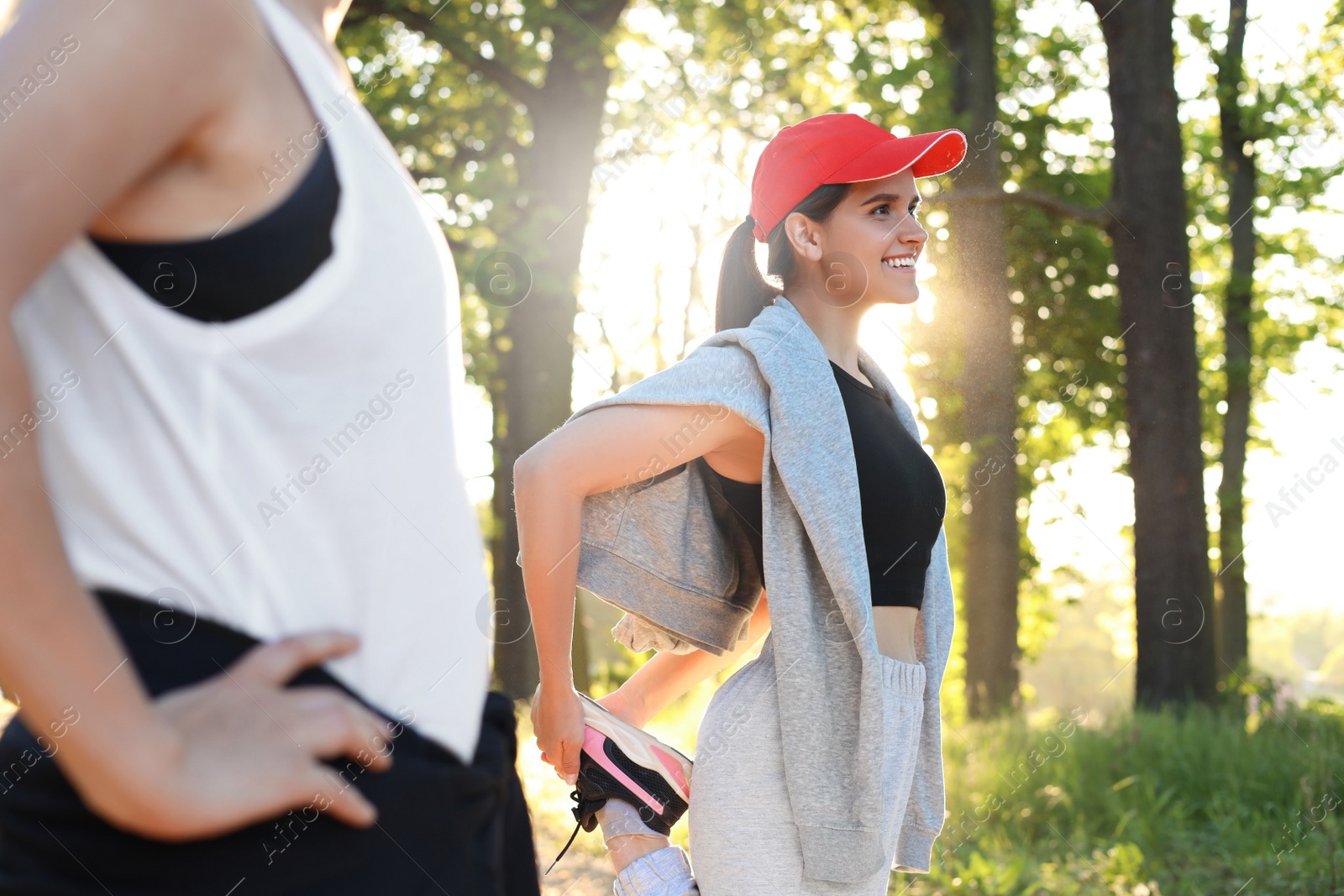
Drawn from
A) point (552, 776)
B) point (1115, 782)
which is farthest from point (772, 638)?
point (552, 776)

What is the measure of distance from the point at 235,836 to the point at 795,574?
61.1 inches

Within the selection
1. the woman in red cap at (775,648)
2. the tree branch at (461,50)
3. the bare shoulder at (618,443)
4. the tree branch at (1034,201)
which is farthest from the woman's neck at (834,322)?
the tree branch at (461,50)

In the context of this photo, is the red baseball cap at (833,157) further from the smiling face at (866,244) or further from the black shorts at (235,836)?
the black shorts at (235,836)

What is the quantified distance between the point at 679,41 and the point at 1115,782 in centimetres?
914

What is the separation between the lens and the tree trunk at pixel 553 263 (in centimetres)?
923

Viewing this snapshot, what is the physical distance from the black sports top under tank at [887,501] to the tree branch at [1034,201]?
17.3 ft

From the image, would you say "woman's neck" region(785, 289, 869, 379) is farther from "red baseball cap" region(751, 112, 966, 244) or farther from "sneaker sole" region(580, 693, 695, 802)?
"sneaker sole" region(580, 693, 695, 802)

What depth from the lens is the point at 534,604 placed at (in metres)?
2.13

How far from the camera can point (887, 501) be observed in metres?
2.26

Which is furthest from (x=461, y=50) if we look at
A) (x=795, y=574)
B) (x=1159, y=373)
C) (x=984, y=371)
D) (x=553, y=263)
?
(x=795, y=574)

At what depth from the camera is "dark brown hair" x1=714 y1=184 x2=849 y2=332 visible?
2549 mm

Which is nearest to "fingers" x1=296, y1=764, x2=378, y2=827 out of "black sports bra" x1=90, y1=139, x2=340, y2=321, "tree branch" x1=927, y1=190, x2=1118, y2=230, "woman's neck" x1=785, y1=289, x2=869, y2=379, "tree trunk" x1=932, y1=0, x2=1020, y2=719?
"black sports bra" x1=90, y1=139, x2=340, y2=321

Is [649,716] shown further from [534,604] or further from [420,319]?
[420,319]

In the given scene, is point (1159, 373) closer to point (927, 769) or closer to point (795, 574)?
point (927, 769)
